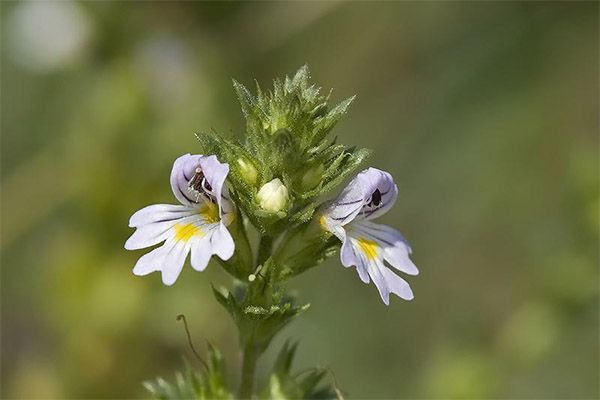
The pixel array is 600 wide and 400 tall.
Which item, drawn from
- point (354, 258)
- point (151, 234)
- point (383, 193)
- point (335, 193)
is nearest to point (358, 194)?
point (383, 193)

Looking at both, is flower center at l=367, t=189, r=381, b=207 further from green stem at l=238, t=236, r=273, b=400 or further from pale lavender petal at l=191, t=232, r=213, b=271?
pale lavender petal at l=191, t=232, r=213, b=271

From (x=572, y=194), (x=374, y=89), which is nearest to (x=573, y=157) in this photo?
(x=572, y=194)

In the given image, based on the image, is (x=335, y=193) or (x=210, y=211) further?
(x=335, y=193)

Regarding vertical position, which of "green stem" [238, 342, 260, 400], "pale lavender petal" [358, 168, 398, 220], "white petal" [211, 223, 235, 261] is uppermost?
"white petal" [211, 223, 235, 261]

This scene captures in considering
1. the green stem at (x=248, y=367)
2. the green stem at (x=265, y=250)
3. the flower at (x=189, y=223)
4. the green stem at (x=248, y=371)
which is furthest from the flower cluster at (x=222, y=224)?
the green stem at (x=248, y=371)

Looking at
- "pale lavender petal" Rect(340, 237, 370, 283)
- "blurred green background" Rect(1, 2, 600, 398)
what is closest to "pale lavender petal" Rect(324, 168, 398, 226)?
"pale lavender petal" Rect(340, 237, 370, 283)

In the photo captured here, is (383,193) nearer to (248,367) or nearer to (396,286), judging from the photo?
(396,286)
